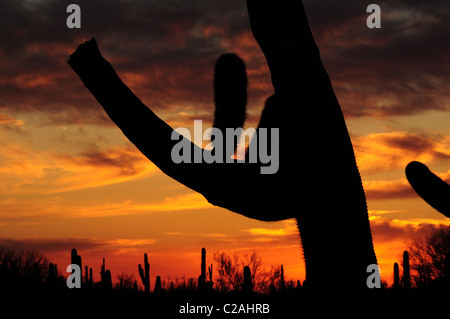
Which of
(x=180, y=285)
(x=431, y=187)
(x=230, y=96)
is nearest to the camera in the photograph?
(x=431, y=187)

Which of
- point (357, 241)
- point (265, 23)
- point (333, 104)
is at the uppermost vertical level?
point (265, 23)

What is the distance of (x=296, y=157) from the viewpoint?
4770mm

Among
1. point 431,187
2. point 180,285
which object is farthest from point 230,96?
point 180,285

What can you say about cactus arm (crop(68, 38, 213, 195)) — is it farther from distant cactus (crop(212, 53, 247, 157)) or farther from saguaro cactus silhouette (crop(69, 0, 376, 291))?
distant cactus (crop(212, 53, 247, 157))

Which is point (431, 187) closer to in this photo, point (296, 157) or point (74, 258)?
point (296, 157)

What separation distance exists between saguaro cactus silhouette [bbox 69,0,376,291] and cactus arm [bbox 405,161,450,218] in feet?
1.41

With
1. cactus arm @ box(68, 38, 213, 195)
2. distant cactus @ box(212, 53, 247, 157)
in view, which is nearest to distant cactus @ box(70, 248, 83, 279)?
Result: distant cactus @ box(212, 53, 247, 157)

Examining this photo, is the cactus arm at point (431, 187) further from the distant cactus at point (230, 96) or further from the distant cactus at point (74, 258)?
the distant cactus at point (74, 258)

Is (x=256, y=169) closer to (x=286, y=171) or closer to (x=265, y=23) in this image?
(x=286, y=171)

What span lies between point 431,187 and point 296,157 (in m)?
1.06

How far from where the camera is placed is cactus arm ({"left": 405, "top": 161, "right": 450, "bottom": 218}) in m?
4.73
